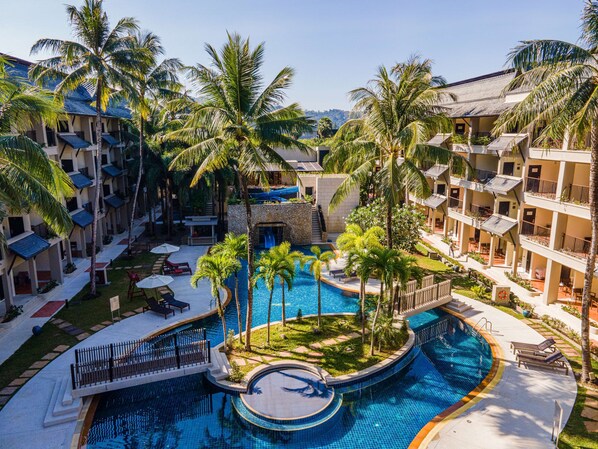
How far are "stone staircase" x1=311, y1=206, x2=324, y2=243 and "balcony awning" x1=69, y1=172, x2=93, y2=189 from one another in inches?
732

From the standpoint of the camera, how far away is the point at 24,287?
26375mm

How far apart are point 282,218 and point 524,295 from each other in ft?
65.7

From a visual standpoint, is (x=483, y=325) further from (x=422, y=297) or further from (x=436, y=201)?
(x=436, y=201)

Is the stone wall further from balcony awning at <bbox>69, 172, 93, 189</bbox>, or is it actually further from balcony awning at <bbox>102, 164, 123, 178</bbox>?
balcony awning at <bbox>102, 164, 123, 178</bbox>

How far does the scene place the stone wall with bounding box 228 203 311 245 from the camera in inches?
1442

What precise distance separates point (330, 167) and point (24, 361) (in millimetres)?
16890

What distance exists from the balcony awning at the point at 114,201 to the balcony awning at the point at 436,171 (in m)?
29.0

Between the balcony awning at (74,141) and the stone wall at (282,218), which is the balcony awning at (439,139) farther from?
the balcony awning at (74,141)

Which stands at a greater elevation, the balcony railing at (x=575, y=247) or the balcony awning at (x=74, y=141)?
the balcony awning at (x=74, y=141)

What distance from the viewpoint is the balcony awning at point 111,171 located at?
38.0 meters

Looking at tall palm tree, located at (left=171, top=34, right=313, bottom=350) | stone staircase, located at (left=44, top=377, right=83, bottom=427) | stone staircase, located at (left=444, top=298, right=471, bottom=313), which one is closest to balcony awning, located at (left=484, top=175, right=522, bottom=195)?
stone staircase, located at (left=444, top=298, right=471, bottom=313)

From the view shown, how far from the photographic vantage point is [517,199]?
92.6 ft

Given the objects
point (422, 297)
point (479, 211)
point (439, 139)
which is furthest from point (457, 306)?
point (439, 139)

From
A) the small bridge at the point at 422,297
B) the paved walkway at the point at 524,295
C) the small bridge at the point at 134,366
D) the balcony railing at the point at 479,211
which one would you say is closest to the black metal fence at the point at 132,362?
the small bridge at the point at 134,366
